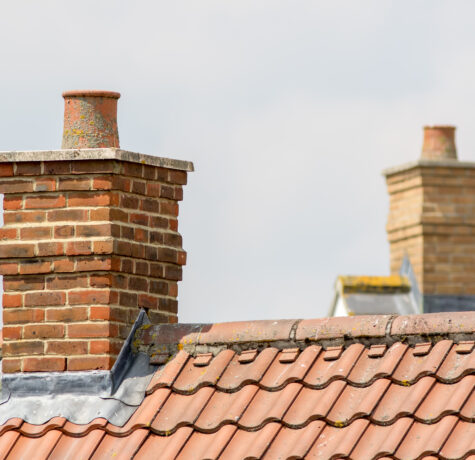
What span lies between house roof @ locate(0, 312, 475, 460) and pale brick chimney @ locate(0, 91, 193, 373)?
364mm

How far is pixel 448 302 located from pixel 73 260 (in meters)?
12.5

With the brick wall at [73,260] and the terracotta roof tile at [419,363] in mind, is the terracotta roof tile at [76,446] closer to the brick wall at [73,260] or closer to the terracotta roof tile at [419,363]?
the brick wall at [73,260]

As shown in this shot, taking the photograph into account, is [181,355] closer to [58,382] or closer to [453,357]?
[58,382]

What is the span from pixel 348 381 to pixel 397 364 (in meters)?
0.27

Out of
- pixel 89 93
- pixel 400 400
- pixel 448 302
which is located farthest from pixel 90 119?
pixel 448 302

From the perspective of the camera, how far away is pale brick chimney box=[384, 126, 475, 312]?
838 inches

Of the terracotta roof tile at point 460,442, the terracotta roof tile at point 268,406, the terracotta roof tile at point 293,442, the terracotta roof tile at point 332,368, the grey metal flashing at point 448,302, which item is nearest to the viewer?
the terracotta roof tile at point 460,442

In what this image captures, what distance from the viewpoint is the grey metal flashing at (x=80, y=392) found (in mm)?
8883

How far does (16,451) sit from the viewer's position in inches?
344

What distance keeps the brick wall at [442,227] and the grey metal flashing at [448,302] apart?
0.06 metres

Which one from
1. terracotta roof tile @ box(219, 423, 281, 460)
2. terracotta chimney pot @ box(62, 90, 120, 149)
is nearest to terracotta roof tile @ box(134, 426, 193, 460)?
terracotta roof tile @ box(219, 423, 281, 460)

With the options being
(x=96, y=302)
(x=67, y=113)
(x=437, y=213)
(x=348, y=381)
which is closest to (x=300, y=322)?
(x=348, y=381)

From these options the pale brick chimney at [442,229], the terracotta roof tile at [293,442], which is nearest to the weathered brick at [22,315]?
the terracotta roof tile at [293,442]

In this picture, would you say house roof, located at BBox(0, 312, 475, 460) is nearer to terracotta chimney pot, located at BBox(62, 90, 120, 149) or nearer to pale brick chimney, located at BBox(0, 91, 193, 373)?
pale brick chimney, located at BBox(0, 91, 193, 373)
